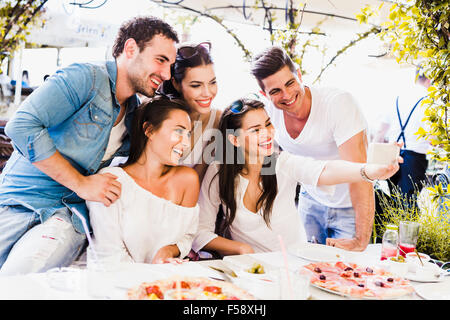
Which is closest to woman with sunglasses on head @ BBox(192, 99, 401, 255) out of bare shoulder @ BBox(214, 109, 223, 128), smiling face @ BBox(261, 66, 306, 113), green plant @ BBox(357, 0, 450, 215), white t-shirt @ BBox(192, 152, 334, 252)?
white t-shirt @ BBox(192, 152, 334, 252)

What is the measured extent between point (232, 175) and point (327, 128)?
0.70 meters

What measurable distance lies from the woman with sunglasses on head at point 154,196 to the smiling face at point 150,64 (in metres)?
0.09

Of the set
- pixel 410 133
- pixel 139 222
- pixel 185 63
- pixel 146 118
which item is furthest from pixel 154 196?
pixel 410 133

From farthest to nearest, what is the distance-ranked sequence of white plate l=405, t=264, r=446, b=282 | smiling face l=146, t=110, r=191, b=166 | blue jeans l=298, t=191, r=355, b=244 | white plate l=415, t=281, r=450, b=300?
blue jeans l=298, t=191, r=355, b=244, smiling face l=146, t=110, r=191, b=166, white plate l=405, t=264, r=446, b=282, white plate l=415, t=281, r=450, b=300

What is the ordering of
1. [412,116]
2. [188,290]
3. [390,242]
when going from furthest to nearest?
[412,116], [390,242], [188,290]

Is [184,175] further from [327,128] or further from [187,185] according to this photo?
[327,128]

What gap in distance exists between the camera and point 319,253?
183cm

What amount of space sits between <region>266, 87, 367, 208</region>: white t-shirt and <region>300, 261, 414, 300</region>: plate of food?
94cm

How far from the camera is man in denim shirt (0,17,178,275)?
1883 mm

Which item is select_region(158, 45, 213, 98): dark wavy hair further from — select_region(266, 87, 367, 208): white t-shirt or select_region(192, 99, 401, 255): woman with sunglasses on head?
select_region(266, 87, 367, 208): white t-shirt

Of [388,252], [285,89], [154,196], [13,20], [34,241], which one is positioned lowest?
[34,241]

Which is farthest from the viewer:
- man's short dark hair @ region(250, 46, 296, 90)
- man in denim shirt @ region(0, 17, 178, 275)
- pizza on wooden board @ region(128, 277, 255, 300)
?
man's short dark hair @ region(250, 46, 296, 90)

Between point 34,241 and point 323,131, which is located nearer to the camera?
point 34,241

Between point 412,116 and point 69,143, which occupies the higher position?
point 412,116
